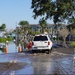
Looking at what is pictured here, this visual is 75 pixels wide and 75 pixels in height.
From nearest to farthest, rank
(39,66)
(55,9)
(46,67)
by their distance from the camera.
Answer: (46,67) < (39,66) < (55,9)

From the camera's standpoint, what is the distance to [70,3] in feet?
159

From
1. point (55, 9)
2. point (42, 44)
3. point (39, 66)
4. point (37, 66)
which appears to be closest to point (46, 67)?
point (39, 66)

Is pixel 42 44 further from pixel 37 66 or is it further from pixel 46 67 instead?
pixel 46 67

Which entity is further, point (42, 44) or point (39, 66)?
point (42, 44)

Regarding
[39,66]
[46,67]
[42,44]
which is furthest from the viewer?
[42,44]

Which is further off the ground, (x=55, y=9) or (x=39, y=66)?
(x=55, y=9)

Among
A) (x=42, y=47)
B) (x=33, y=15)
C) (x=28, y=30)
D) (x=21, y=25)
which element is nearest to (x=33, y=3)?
(x=33, y=15)

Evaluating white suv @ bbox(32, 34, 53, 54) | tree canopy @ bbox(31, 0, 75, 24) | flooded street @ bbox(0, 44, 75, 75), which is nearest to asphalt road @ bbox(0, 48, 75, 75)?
flooded street @ bbox(0, 44, 75, 75)

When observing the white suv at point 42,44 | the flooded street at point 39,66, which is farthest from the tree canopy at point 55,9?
the flooded street at point 39,66

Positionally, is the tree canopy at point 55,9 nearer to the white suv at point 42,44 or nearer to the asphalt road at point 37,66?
the white suv at point 42,44

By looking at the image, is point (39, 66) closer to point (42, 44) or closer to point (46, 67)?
point (46, 67)

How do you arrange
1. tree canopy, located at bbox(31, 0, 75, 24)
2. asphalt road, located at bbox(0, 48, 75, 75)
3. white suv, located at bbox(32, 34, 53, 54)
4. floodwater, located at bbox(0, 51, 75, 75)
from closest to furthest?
floodwater, located at bbox(0, 51, 75, 75), asphalt road, located at bbox(0, 48, 75, 75), white suv, located at bbox(32, 34, 53, 54), tree canopy, located at bbox(31, 0, 75, 24)

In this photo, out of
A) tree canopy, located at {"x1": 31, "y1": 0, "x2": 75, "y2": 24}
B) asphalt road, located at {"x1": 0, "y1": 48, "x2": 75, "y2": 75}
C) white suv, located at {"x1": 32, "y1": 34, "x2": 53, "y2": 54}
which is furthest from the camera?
tree canopy, located at {"x1": 31, "y1": 0, "x2": 75, "y2": 24}

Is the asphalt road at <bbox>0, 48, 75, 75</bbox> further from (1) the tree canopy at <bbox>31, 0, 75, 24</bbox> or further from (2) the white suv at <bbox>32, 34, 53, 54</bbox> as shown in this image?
(1) the tree canopy at <bbox>31, 0, 75, 24</bbox>
